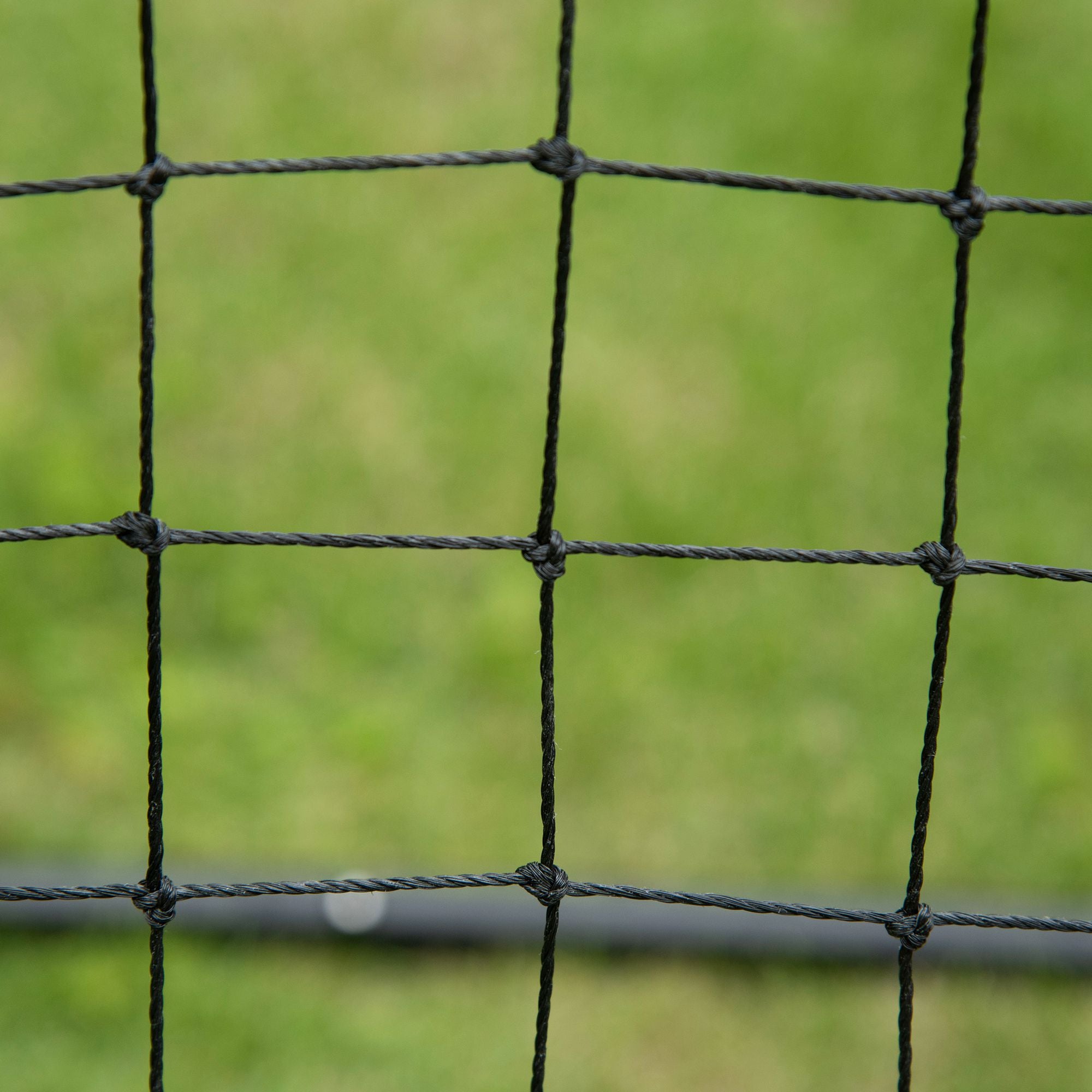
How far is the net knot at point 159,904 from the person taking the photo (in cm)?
97

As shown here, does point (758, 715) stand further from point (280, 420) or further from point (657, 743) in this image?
point (280, 420)

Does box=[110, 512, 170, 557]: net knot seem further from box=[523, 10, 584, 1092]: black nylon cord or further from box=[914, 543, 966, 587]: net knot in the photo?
box=[914, 543, 966, 587]: net knot

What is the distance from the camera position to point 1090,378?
7.64ft

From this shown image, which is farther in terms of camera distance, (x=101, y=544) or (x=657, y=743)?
(x=101, y=544)

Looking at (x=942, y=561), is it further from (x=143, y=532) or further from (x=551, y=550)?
(x=143, y=532)

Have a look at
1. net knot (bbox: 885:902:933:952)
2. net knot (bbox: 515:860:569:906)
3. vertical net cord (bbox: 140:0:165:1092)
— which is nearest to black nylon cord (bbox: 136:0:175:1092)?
vertical net cord (bbox: 140:0:165:1092)

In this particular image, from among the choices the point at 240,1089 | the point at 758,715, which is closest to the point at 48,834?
the point at 240,1089

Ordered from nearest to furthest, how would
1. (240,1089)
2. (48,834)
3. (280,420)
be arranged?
(240,1089), (48,834), (280,420)

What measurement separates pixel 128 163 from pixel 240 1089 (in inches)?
69.3

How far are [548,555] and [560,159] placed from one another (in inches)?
11.3

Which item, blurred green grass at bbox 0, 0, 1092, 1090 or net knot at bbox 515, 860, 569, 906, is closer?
net knot at bbox 515, 860, 569, 906

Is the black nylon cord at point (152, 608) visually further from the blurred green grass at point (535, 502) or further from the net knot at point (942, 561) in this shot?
the blurred green grass at point (535, 502)

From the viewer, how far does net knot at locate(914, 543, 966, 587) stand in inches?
39.8

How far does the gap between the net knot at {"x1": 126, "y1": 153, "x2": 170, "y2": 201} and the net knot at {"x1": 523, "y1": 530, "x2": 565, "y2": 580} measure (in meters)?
0.36
